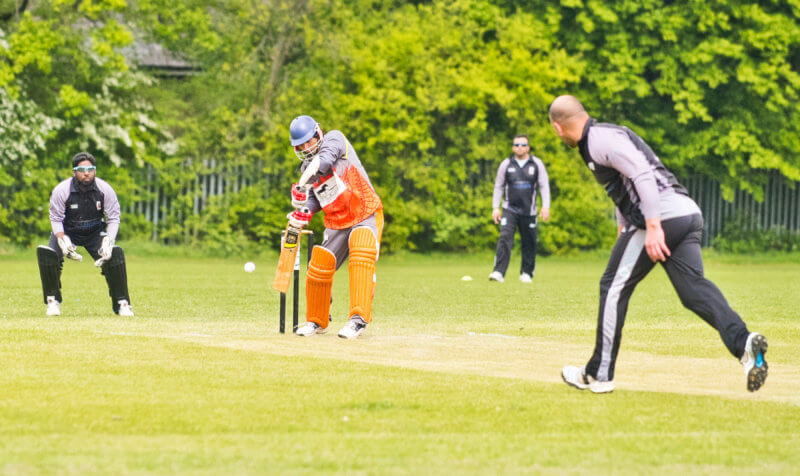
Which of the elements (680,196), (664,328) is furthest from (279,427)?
(664,328)

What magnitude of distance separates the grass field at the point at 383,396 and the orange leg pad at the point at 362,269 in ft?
1.20

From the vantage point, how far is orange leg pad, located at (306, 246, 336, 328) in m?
11.3

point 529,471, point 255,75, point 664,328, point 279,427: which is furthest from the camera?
point 255,75

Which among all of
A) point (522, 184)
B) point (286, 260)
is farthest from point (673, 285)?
point (522, 184)

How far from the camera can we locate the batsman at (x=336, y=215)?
10.9 m

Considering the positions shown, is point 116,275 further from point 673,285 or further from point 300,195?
point 673,285

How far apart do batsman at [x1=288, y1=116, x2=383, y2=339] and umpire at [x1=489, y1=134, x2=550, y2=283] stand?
8.63 meters

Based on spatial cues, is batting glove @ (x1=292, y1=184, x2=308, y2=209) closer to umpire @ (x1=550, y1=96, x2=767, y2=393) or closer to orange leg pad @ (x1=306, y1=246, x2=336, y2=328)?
orange leg pad @ (x1=306, y1=246, x2=336, y2=328)

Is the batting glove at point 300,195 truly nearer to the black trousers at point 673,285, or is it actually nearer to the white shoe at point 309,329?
the white shoe at point 309,329

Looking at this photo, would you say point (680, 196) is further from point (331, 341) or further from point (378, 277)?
point (378, 277)

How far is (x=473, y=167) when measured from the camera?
29.6m

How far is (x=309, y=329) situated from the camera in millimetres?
11492

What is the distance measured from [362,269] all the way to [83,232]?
3.85m

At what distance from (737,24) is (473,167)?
718cm
